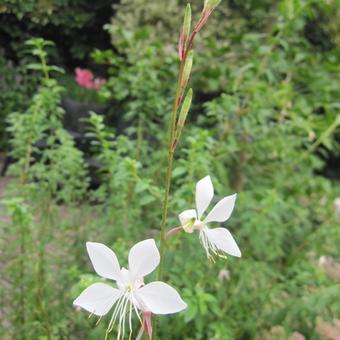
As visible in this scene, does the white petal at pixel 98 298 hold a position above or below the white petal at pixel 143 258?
below

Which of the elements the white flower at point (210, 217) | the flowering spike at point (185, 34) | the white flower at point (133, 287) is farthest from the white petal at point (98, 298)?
the flowering spike at point (185, 34)

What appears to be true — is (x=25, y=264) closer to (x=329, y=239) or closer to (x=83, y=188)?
(x=83, y=188)

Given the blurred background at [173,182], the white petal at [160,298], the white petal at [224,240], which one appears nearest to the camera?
the white petal at [160,298]

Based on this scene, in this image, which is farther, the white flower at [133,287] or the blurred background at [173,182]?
the blurred background at [173,182]

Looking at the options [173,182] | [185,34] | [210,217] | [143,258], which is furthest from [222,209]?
[173,182]

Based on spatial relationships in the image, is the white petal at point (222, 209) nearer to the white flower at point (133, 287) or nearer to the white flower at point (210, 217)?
the white flower at point (210, 217)

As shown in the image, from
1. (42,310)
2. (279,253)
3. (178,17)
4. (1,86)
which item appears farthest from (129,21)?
(42,310)

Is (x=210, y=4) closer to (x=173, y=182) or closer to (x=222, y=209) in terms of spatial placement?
(x=222, y=209)
